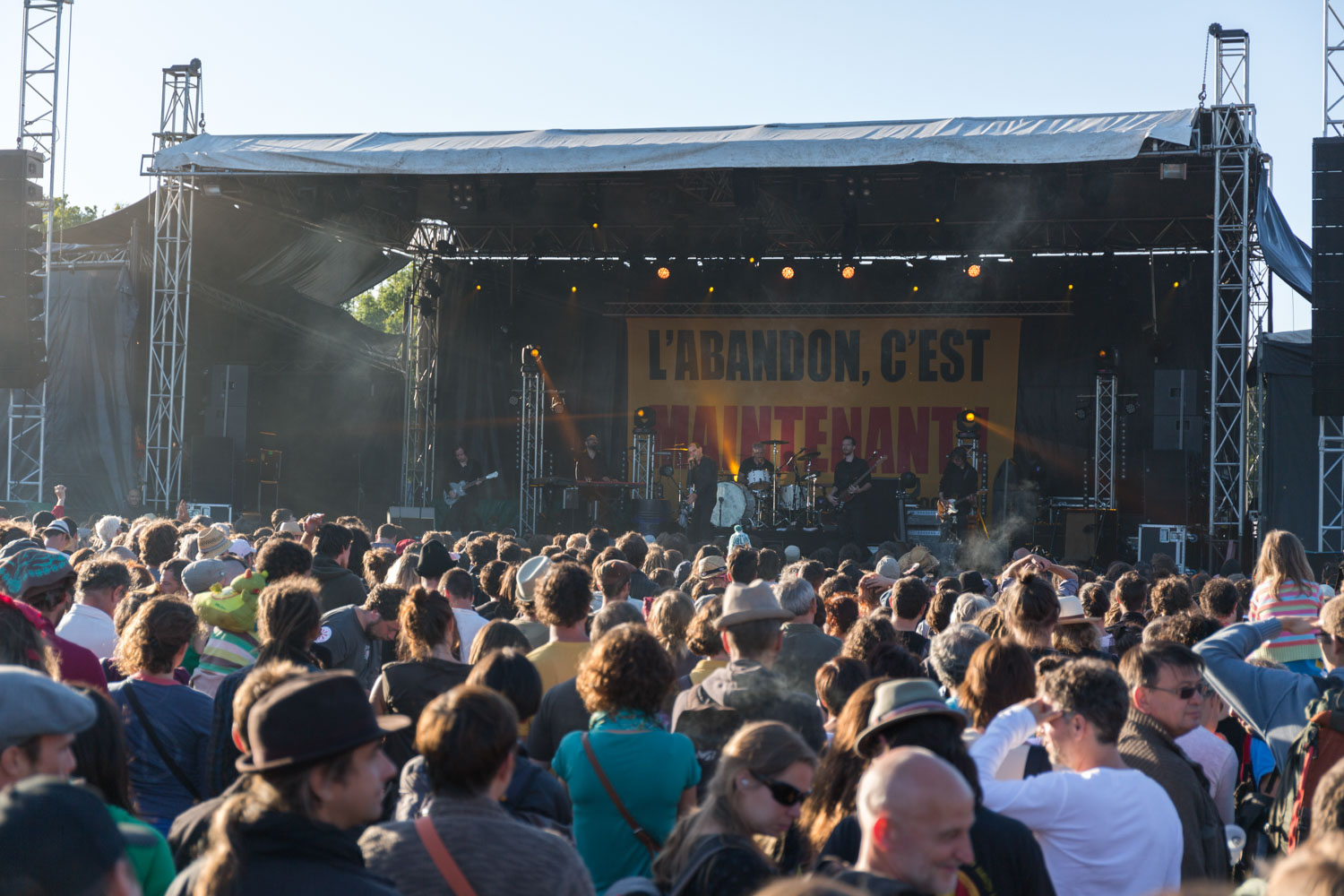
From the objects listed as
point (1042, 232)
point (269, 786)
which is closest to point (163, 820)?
point (269, 786)

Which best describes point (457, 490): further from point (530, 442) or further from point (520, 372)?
point (520, 372)

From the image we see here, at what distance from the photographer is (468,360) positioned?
728 inches

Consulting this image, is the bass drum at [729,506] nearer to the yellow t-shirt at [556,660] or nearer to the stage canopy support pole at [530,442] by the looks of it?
the stage canopy support pole at [530,442]

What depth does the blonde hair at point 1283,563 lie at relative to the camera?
4.60 meters

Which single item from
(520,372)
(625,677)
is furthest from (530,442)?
(625,677)

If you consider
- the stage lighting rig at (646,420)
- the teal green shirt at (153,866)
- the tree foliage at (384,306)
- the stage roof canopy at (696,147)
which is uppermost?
the tree foliage at (384,306)

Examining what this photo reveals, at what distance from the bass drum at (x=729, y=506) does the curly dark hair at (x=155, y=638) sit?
12.8 metres

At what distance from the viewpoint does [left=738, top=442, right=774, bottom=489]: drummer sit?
16266 mm

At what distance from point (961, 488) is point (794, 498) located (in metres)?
2.22

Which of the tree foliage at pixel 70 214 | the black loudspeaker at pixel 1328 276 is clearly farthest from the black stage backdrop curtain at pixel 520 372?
the tree foliage at pixel 70 214

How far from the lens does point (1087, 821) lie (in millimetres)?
2551

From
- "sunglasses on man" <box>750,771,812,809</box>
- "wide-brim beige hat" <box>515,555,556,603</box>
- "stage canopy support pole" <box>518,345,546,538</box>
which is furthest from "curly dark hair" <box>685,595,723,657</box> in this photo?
"stage canopy support pole" <box>518,345,546,538</box>

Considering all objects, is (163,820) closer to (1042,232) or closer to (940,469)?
(1042,232)

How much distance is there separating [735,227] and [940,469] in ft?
16.3
